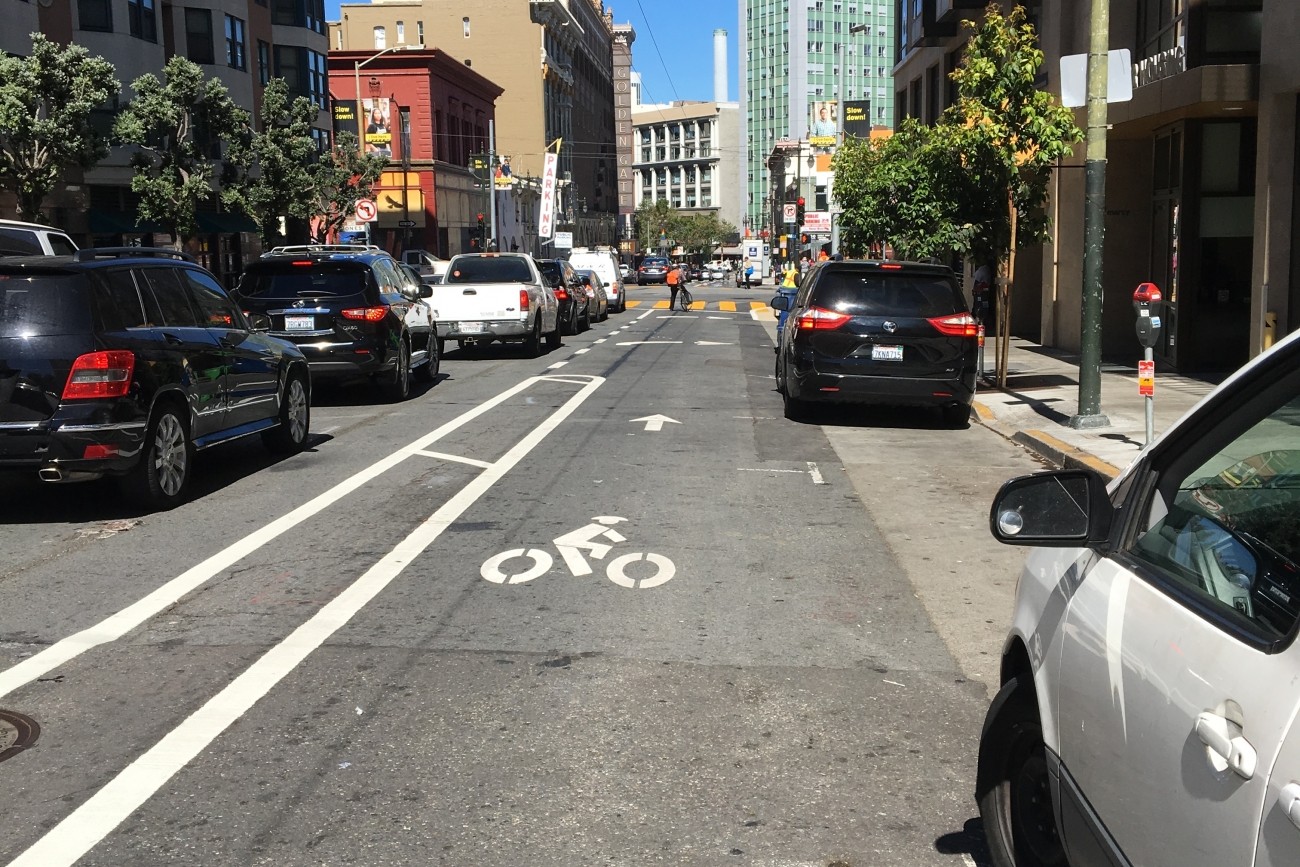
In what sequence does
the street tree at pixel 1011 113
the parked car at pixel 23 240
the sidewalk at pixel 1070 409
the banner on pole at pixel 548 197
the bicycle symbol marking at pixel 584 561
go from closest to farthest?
1. the bicycle symbol marking at pixel 584 561
2. the sidewalk at pixel 1070 409
3. the parked car at pixel 23 240
4. the street tree at pixel 1011 113
5. the banner on pole at pixel 548 197

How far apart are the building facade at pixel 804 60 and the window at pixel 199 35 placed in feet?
393

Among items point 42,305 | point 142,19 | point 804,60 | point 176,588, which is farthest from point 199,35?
point 804,60

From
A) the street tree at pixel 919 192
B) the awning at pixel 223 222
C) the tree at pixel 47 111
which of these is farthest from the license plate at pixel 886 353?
the awning at pixel 223 222

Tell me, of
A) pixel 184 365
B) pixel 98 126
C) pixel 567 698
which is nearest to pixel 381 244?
pixel 98 126

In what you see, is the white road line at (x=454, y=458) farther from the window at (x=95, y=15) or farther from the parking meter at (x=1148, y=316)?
the window at (x=95, y=15)

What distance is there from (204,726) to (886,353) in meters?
10.2

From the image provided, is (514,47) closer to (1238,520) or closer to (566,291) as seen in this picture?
(566,291)

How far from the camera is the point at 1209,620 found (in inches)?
95.7

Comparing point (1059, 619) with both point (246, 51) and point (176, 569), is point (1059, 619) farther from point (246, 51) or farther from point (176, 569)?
point (246, 51)

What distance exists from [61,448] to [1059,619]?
7.33 m

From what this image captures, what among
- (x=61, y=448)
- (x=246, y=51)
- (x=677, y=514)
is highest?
(x=246, y=51)

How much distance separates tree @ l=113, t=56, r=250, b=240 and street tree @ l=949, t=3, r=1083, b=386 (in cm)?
2243

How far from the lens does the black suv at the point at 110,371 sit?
28.7 feet

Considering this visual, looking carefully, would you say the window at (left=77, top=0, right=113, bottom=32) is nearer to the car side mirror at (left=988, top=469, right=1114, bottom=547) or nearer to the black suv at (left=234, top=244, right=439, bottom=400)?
the black suv at (left=234, top=244, right=439, bottom=400)
